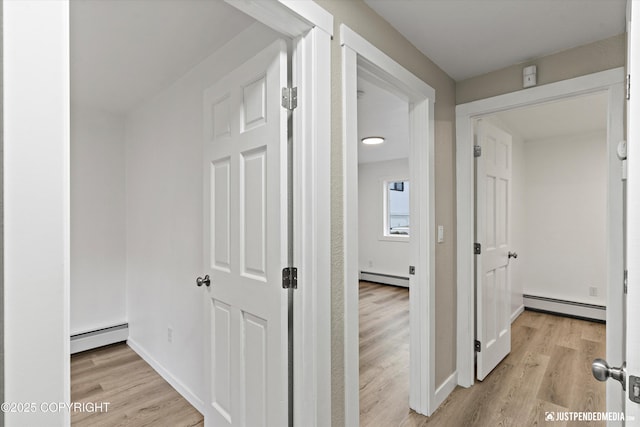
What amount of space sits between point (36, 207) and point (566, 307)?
5.23m

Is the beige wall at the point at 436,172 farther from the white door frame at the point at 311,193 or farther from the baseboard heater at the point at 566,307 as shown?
the baseboard heater at the point at 566,307

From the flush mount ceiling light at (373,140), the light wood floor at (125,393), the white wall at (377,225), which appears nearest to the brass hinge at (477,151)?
the flush mount ceiling light at (373,140)

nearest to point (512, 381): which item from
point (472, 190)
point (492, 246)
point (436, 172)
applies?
point (492, 246)

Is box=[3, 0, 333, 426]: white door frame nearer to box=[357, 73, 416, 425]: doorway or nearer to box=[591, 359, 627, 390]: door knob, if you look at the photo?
box=[357, 73, 416, 425]: doorway

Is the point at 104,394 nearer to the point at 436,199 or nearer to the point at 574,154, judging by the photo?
the point at 436,199

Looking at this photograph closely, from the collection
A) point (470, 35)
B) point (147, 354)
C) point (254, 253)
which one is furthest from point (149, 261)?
point (470, 35)

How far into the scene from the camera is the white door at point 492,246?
97.0 inches

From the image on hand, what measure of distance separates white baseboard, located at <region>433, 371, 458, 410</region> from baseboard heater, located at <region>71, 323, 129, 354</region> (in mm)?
3007

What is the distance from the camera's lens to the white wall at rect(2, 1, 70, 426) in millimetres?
607

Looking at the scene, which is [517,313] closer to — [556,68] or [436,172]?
[436,172]

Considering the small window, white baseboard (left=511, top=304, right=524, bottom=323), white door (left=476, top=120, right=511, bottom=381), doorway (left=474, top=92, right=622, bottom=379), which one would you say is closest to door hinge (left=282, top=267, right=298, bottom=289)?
white door (left=476, top=120, right=511, bottom=381)

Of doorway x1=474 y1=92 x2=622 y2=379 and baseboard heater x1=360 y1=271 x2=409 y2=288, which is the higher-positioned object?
doorway x1=474 y1=92 x2=622 y2=379

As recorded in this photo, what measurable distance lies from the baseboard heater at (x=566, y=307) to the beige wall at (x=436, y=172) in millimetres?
2725

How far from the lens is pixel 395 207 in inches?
247
